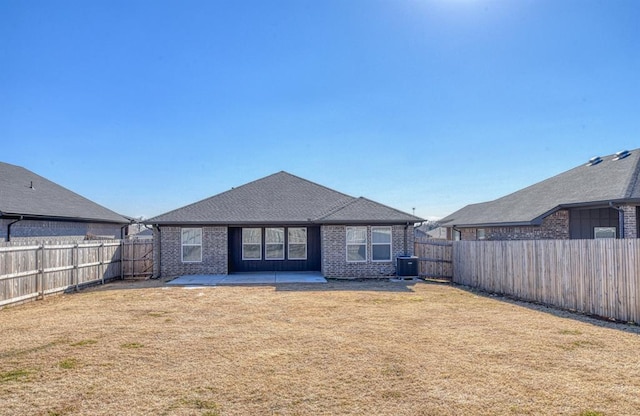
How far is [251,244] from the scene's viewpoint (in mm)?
17859

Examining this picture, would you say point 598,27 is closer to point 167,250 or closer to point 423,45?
point 423,45

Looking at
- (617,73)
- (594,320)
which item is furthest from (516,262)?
(617,73)

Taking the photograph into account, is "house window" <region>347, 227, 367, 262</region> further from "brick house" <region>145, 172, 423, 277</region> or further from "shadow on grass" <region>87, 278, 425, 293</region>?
"shadow on grass" <region>87, 278, 425, 293</region>

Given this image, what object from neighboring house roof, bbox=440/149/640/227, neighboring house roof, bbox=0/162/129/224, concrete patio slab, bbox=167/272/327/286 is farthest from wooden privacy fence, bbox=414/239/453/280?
neighboring house roof, bbox=0/162/129/224

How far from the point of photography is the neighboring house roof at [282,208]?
16125mm

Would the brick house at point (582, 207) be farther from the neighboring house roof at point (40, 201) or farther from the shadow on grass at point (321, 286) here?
the neighboring house roof at point (40, 201)

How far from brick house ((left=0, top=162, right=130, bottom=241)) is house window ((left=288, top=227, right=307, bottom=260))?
10.5 metres

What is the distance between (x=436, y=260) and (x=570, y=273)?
6.74 meters

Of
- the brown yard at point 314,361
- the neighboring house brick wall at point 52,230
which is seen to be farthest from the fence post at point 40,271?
the neighboring house brick wall at point 52,230

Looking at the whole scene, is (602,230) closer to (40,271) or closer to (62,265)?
(62,265)

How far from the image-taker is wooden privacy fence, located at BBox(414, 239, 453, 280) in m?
16.1

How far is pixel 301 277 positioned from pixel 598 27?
13421 mm

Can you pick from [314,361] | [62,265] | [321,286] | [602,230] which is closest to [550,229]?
[602,230]

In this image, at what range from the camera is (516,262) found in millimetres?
11727
